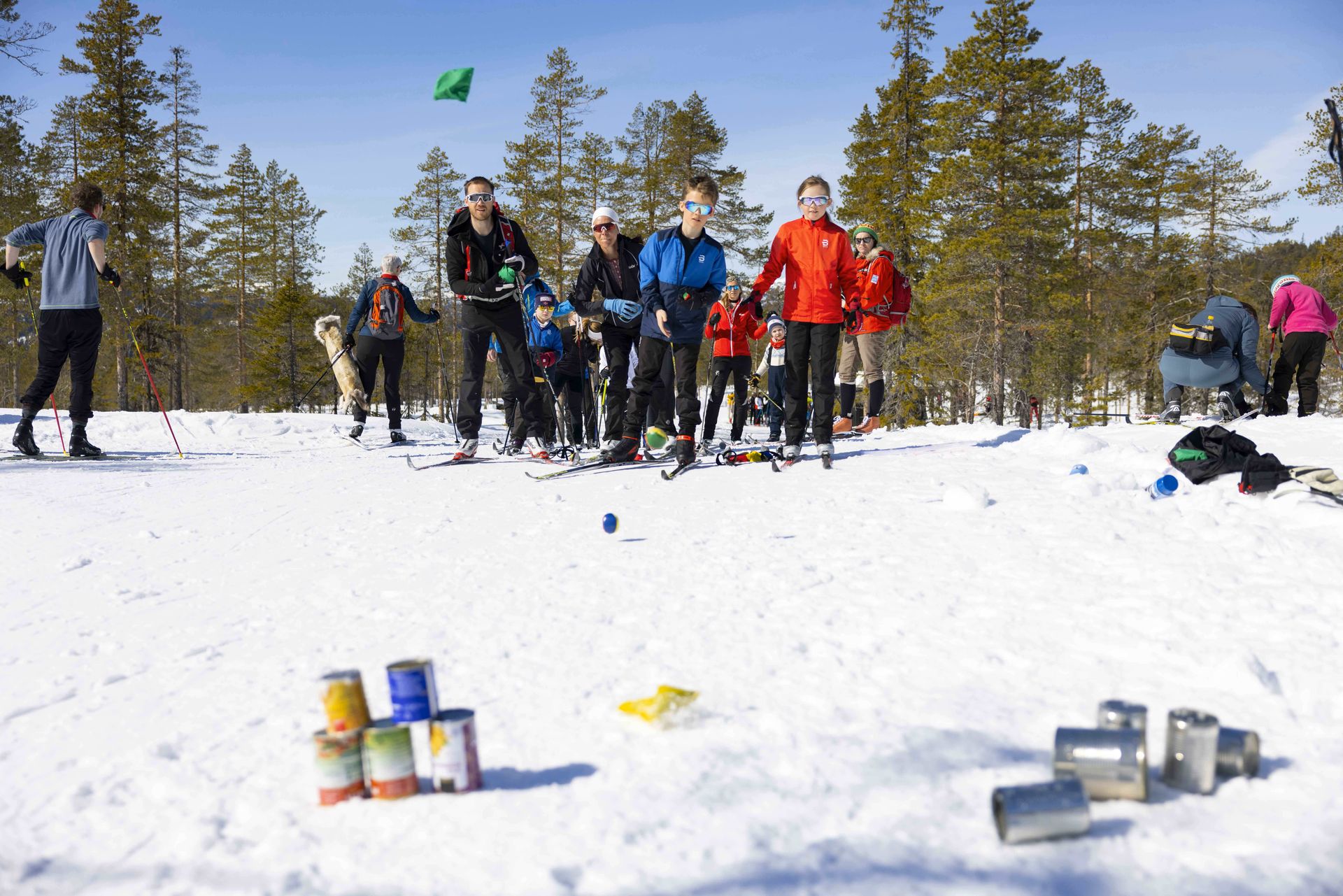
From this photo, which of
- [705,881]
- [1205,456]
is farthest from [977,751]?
[1205,456]

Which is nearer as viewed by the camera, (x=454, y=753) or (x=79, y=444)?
(x=454, y=753)

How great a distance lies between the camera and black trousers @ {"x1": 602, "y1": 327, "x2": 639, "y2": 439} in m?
7.72

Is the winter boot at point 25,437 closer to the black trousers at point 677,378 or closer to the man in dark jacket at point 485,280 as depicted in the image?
the man in dark jacket at point 485,280

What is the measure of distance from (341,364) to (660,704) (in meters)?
11.5

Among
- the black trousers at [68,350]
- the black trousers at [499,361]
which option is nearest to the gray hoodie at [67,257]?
the black trousers at [68,350]

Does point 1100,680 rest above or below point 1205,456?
below

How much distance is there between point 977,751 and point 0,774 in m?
2.55

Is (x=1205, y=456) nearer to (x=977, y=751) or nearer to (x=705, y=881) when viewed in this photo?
(x=977, y=751)

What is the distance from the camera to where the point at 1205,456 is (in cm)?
574

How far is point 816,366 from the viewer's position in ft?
21.8

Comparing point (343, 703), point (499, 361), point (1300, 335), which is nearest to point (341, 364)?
point (499, 361)

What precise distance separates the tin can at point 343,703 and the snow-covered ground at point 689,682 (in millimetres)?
186

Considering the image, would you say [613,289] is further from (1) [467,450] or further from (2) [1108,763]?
(2) [1108,763]

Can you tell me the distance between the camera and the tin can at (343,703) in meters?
1.84
